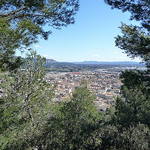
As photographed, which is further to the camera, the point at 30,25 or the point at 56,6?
the point at 56,6

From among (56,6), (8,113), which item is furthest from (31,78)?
(56,6)

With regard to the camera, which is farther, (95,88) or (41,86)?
(95,88)

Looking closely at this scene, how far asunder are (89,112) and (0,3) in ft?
28.9

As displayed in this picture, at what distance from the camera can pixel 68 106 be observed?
950cm

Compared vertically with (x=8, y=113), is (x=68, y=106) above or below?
below

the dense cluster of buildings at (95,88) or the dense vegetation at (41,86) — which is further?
the dense cluster of buildings at (95,88)

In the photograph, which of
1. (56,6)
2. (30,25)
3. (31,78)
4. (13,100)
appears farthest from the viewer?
(31,78)

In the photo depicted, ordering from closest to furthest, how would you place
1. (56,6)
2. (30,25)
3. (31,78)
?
(30,25) → (56,6) → (31,78)

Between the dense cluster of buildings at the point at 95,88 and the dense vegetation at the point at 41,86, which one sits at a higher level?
the dense vegetation at the point at 41,86

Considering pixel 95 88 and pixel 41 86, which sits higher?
pixel 41 86

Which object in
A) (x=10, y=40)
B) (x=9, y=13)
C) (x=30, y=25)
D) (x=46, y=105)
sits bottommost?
(x=46, y=105)

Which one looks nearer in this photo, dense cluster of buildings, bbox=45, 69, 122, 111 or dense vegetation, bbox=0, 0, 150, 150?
dense vegetation, bbox=0, 0, 150, 150

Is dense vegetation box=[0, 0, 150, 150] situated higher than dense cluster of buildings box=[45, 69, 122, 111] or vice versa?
dense vegetation box=[0, 0, 150, 150]

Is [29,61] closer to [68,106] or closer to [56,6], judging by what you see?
[56,6]
